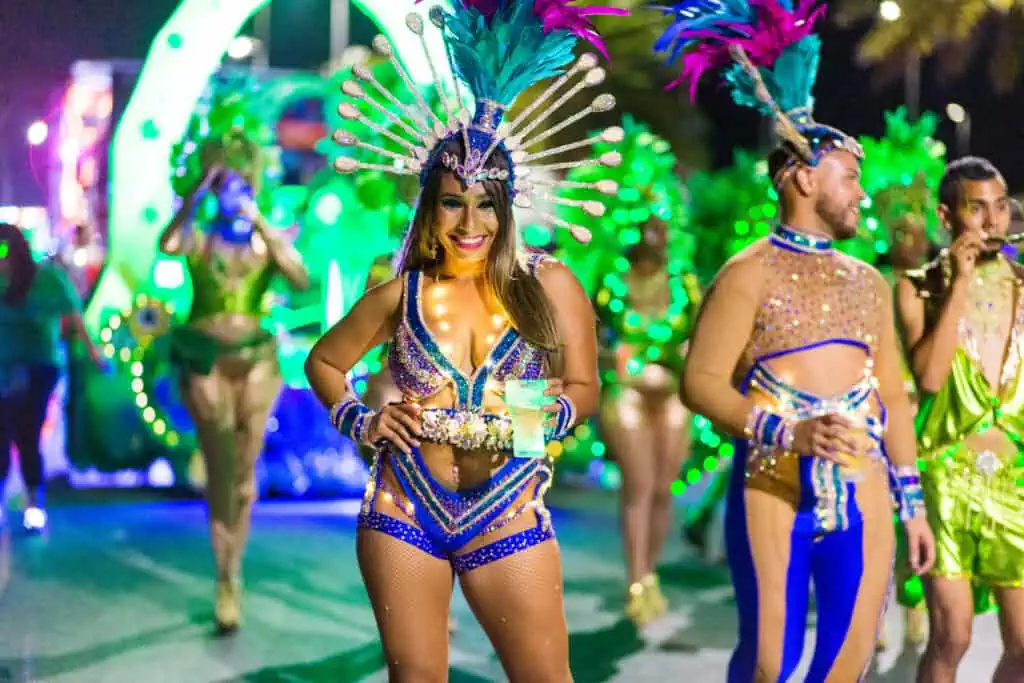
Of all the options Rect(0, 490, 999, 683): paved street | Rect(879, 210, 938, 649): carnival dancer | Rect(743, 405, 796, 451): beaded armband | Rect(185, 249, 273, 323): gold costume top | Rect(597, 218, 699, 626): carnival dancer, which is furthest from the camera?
Rect(597, 218, 699, 626): carnival dancer

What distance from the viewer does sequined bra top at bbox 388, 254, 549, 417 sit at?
405 centimetres

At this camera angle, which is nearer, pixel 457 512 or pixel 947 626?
pixel 457 512

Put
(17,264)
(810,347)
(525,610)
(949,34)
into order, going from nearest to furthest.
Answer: (525,610) → (810,347) → (17,264) → (949,34)

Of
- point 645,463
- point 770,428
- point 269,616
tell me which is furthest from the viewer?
point 645,463

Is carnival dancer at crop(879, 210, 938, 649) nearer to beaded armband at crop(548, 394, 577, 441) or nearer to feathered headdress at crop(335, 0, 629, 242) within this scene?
feathered headdress at crop(335, 0, 629, 242)

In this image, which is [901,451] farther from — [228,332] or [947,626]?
[228,332]

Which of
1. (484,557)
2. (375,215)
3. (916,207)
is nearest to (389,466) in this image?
(484,557)

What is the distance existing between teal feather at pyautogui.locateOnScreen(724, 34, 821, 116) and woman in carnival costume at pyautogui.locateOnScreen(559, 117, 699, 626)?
3.29 meters

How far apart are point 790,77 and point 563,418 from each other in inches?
55.3

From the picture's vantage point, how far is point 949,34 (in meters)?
10.5

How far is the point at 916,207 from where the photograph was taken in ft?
26.8

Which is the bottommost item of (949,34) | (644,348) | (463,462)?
(644,348)

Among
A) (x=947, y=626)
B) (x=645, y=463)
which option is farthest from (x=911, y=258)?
(x=947, y=626)

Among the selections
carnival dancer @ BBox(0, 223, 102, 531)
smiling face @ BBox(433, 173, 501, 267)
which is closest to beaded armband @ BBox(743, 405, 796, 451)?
smiling face @ BBox(433, 173, 501, 267)
